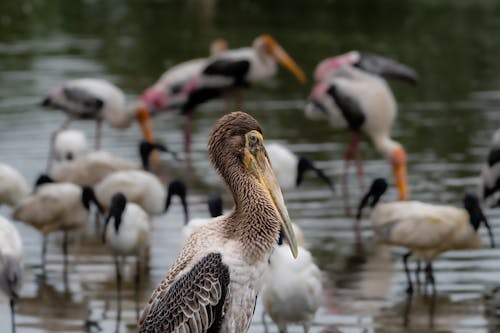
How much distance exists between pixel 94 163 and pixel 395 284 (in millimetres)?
3346

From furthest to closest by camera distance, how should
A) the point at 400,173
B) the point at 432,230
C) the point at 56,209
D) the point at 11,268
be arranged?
the point at 400,173 → the point at 56,209 → the point at 432,230 → the point at 11,268

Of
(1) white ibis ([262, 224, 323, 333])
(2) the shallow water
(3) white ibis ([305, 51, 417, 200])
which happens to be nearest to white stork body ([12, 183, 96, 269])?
(2) the shallow water

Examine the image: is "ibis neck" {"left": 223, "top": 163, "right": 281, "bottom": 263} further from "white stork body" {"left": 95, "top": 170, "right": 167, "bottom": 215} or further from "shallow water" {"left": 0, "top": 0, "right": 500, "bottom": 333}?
"white stork body" {"left": 95, "top": 170, "right": 167, "bottom": 215}

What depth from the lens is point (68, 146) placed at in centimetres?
1287

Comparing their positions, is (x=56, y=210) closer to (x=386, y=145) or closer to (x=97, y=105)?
(x=386, y=145)

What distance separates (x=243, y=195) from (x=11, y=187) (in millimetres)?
5586

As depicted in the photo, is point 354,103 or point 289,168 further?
point 354,103

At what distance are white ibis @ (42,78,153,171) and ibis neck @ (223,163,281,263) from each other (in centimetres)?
893

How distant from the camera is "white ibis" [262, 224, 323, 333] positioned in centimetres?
756

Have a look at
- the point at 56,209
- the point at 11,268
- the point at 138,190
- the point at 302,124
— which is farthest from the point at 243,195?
the point at 302,124

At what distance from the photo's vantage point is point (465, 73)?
1852 centimetres

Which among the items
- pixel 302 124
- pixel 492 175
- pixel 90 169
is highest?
pixel 492 175

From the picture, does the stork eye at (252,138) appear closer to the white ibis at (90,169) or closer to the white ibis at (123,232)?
the white ibis at (123,232)

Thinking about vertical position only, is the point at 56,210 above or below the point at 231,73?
above
